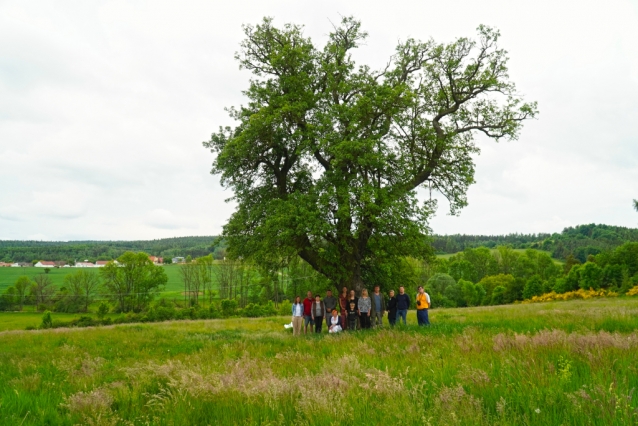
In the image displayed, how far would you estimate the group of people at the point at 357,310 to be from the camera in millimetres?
17047

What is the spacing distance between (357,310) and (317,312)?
7.41ft

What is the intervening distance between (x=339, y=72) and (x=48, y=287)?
112723 mm

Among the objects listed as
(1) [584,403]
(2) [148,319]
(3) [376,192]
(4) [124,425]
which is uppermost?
(3) [376,192]

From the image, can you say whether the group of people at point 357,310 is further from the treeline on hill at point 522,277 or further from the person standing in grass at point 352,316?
the treeline on hill at point 522,277

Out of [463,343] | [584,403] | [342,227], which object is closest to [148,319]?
[342,227]

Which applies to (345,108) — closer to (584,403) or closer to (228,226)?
(228,226)

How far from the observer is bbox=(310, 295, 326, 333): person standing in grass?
18.9m

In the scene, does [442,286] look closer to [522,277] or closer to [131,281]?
[522,277]

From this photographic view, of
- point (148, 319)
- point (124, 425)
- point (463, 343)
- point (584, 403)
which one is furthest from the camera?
point (148, 319)

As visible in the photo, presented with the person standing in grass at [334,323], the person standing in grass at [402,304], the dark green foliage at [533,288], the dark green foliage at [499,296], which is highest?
the person standing in grass at [402,304]

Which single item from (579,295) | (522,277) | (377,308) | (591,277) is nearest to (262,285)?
(522,277)

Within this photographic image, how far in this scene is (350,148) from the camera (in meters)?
16.7

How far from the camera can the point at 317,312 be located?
1898 centimetres

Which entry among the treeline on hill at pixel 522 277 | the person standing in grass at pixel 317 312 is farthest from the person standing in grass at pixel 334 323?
the treeline on hill at pixel 522 277
